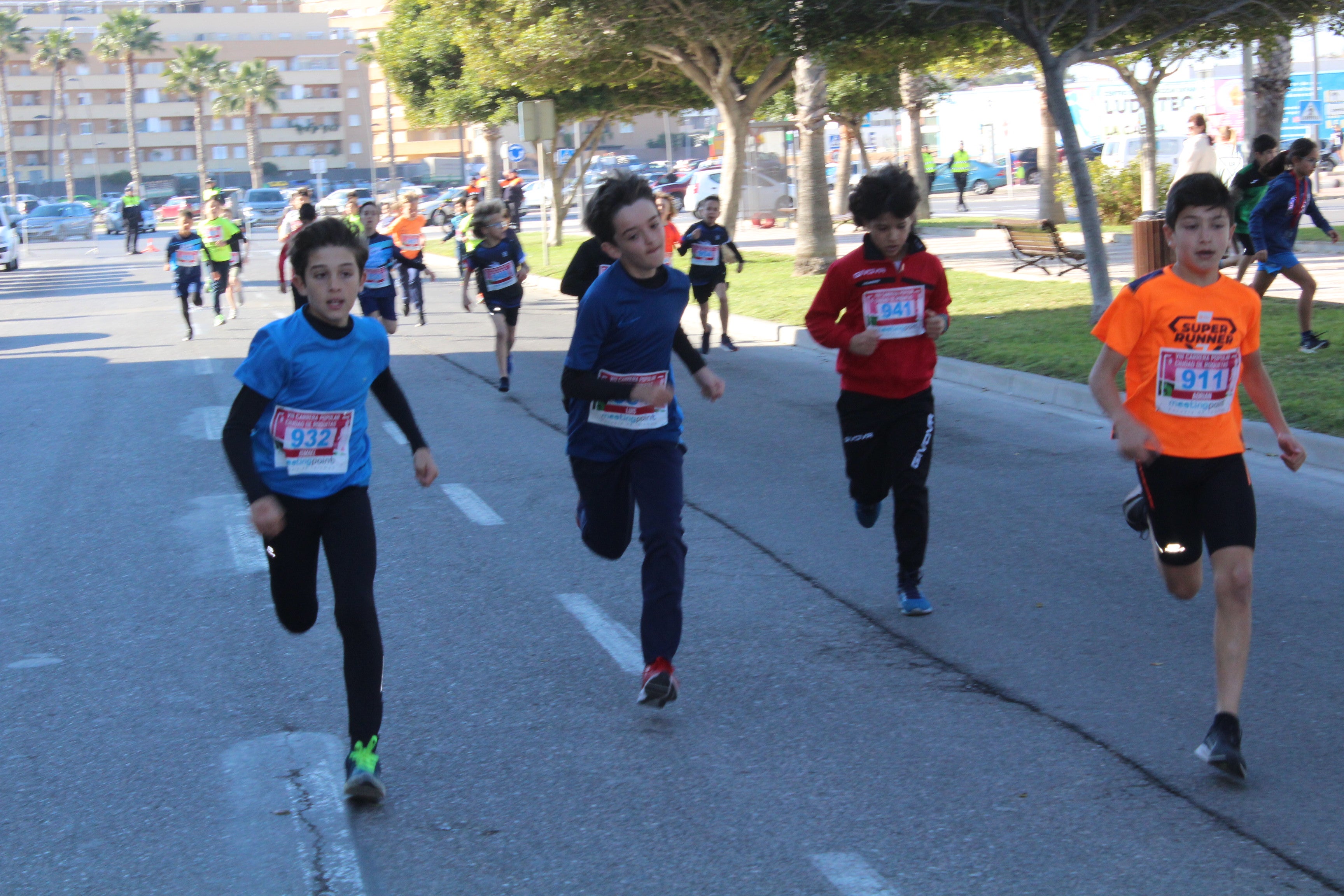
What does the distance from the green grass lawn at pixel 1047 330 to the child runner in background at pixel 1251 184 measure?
2.89 feet

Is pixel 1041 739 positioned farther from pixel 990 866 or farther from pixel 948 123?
pixel 948 123

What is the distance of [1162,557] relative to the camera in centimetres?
443

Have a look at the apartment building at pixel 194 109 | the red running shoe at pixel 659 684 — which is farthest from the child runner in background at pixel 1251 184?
the apartment building at pixel 194 109

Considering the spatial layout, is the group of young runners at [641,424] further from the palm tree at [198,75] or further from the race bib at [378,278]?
the palm tree at [198,75]

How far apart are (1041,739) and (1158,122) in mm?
53185

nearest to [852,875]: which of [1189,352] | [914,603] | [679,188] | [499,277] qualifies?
[1189,352]

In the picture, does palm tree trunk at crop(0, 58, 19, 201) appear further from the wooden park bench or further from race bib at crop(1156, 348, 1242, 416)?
race bib at crop(1156, 348, 1242, 416)

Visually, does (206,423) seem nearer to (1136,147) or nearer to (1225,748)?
(1225,748)

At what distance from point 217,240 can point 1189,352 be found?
17184mm

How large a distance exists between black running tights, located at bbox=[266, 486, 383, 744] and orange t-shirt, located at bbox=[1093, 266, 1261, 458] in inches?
93.0

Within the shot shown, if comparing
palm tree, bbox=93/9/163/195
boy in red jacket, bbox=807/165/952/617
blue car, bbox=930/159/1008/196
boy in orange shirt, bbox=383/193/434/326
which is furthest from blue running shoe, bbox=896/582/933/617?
palm tree, bbox=93/9/163/195

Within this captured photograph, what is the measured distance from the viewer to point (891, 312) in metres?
5.76

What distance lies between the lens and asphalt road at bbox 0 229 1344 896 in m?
3.73

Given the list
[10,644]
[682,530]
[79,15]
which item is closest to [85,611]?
[10,644]
